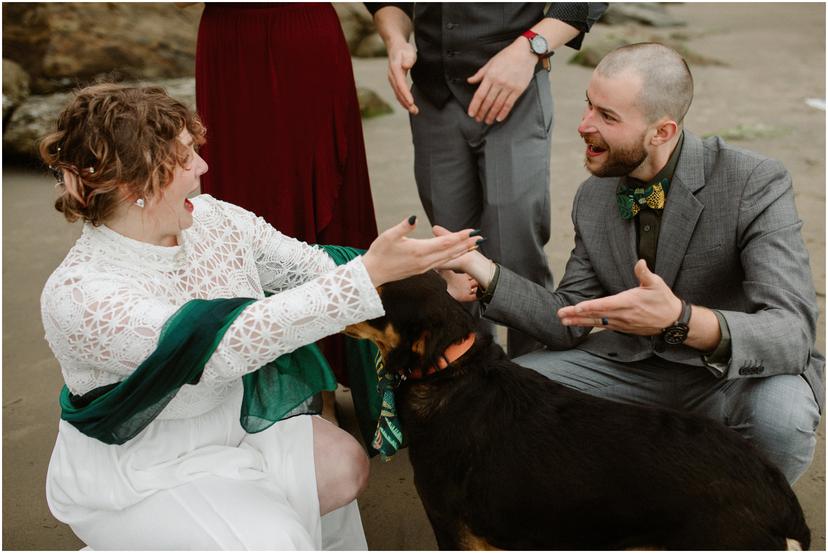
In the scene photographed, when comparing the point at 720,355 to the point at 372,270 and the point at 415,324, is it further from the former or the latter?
the point at 372,270

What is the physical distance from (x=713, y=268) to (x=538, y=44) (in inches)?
42.7

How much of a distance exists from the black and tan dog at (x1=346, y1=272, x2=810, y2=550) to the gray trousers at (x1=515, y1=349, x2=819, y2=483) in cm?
28

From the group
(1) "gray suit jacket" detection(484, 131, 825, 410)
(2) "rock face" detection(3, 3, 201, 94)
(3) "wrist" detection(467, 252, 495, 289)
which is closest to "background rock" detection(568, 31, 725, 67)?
(2) "rock face" detection(3, 3, 201, 94)

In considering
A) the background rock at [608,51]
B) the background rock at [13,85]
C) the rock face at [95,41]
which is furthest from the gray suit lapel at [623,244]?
the background rock at [608,51]

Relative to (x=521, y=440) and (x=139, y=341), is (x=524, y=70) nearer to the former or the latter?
(x=521, y=440)

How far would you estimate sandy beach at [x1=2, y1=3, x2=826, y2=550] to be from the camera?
3.18m

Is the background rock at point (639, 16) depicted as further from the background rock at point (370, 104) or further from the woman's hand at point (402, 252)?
the woman's hand at point (402, 252)

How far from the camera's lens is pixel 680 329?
8.19 ft

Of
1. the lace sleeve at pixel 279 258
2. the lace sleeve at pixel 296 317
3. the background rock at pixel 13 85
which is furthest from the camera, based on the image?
the background rock at pixel 13 85

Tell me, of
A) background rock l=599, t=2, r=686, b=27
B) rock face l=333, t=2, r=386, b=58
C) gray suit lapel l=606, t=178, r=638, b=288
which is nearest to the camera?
gray suit lapel l=606, t=178, r=638, b=288

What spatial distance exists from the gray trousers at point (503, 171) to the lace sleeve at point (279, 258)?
913 mm

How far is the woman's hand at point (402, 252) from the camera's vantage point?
203 centimetres

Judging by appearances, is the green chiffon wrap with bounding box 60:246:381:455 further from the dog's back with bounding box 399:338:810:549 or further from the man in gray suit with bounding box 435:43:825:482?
the man in gray suit with bounding box 435:43:825:482

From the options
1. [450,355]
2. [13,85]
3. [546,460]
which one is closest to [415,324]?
[450,355]
